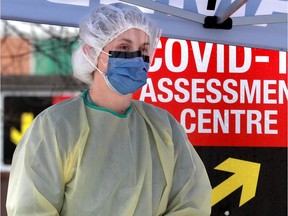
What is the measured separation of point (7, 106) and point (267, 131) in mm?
5296

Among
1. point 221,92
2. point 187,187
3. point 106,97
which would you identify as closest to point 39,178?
point 106,97

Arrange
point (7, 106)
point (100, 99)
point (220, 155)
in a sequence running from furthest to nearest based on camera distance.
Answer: point (7, 106) < point (220, 155) < point (100, 99)

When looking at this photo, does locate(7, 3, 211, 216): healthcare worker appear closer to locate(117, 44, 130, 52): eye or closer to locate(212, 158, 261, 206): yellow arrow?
locate(117, 44, 130, 52): eye

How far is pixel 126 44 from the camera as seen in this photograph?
1.94 meters

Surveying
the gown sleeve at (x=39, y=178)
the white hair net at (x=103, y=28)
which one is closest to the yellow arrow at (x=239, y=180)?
the white hair net at (x=103, y=28)

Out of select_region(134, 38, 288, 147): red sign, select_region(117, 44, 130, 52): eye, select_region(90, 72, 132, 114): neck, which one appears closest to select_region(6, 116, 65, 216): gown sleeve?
select_region(90, 72, 132, 114): neck

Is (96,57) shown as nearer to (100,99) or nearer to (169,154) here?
(100,99)

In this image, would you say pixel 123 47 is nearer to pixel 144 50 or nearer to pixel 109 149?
pixel 144 50

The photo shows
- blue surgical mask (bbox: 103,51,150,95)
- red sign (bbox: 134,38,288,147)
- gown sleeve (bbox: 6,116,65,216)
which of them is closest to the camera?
gown sleeve (bbox: 6,116,65,216)

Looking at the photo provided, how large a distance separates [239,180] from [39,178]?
166cm

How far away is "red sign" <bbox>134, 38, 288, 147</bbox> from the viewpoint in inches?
125

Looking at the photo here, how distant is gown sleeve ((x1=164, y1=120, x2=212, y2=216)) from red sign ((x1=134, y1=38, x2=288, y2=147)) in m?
1.13

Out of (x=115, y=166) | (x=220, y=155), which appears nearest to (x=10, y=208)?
(x=115, y=166)

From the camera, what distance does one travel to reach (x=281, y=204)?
10.8 feet
